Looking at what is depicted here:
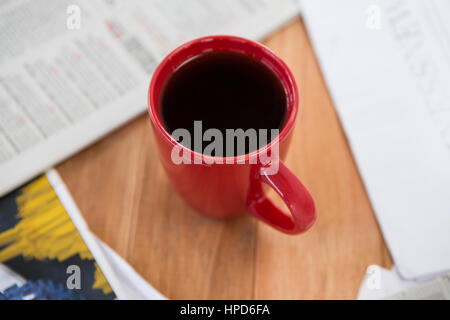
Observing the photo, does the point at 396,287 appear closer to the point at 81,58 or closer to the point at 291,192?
the point at 291,192

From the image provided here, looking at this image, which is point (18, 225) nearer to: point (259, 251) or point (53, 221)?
point (53, 221)

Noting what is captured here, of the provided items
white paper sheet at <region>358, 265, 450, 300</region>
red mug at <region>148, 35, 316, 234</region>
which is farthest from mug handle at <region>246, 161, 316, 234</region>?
white paper sheet at <region>358, 265, 450, 300</region>

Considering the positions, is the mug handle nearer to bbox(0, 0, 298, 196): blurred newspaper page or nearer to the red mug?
the red mug

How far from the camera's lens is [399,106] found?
0.46 meters

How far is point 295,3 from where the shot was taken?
1.72 feet

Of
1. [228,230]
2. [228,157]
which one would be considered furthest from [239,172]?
[228,230]

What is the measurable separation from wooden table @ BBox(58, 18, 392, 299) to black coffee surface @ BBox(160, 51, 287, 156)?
0.36 ft

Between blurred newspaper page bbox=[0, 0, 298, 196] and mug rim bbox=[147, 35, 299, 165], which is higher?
blurred newspaper page bbox=[0, 0, 298, 196]

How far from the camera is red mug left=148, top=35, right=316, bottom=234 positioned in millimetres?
325

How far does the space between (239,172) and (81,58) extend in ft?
0.95

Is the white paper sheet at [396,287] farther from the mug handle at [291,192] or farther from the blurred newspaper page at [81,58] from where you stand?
the blurred newspaper page at [81,58]

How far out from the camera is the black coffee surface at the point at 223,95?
0.37 m

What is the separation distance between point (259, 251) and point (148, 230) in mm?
130
